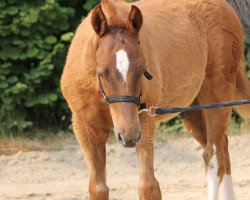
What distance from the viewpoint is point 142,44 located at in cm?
570

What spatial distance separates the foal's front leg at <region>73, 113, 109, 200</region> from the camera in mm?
5824

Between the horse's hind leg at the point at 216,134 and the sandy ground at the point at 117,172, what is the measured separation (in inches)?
27.3

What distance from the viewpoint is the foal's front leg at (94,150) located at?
582 centimetres

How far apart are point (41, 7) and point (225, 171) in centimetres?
318

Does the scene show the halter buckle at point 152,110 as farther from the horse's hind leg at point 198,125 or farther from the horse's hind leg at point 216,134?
the horse's hind leg at point 198,125

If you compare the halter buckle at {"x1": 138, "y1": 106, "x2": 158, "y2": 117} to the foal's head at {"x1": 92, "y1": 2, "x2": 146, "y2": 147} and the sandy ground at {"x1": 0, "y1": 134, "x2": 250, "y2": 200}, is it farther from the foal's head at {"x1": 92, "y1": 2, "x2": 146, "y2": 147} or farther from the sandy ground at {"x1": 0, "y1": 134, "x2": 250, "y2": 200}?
the sandy ground at {"x1": 0, "y1": 134, "x2": 250, "y2": 200}

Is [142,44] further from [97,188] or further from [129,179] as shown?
[129,179]

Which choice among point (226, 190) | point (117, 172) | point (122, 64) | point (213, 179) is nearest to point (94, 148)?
point (122, 64)

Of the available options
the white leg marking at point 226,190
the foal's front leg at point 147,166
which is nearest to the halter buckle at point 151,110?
the foal's front leg at point 147,166

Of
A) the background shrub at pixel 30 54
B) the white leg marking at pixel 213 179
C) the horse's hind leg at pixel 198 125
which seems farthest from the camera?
the background shrub at pixel 30 54

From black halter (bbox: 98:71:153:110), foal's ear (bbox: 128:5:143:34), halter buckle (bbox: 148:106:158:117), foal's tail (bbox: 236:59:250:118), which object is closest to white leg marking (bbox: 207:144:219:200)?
foal's tail (bbox: 236:59:250:118)

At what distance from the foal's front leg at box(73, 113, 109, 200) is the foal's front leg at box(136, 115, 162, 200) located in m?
0.30

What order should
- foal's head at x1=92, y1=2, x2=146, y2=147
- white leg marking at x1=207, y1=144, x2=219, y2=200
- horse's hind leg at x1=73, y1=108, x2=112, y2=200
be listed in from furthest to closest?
white leg marking at x1=207, y1=144, x2=219, y2=200
horse's hind leg at x1=73, y1=108, x2=112, y2=200
foal's head at x1=92, y1=2, x2=146, y2=147

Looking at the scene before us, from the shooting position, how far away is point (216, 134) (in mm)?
7113
